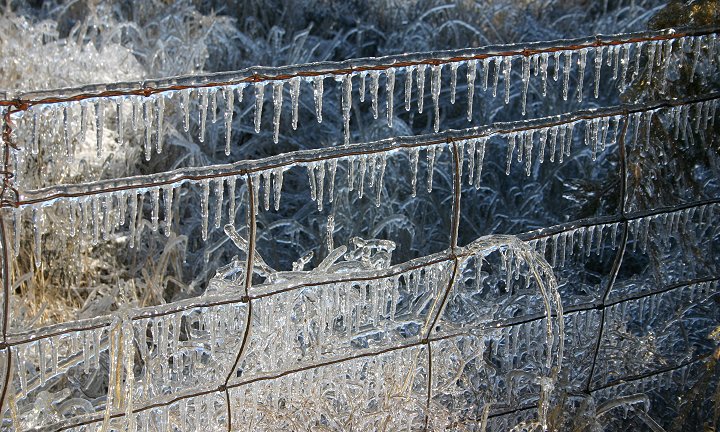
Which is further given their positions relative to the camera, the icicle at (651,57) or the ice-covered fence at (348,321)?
the icicle at (651,57)

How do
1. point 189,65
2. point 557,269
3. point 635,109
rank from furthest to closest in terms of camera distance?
1. point 189,65
2. point 557,269
3. point 635,109

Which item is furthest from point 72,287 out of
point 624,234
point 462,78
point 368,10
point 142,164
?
point 368,10

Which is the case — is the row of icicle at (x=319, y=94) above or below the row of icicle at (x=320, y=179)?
above

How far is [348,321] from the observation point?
1870 millimetres

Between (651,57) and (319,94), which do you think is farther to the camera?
(651,57)

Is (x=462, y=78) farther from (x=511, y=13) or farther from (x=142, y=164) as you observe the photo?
(x=142, y=164)

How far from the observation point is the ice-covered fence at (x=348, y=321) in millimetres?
1611

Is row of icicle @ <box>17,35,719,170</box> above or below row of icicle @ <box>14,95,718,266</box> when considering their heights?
above

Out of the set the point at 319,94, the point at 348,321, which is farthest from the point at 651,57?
the point at 348,321

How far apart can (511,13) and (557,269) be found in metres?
2.46

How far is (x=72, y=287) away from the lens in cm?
279

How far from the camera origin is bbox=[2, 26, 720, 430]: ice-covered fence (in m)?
1.61

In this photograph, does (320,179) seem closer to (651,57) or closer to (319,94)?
(319,94)

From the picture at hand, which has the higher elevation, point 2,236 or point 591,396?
point 2,236
